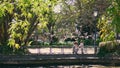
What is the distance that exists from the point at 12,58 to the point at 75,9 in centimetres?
3405

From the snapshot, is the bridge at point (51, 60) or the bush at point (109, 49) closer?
the bridge at point (51, 60)

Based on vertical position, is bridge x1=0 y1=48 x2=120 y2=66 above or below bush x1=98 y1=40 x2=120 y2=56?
below

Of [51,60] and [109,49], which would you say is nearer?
[51,60]

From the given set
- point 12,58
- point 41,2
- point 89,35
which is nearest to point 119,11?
point 41,2

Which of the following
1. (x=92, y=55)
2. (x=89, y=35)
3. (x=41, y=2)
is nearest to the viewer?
(x=41, y=2)

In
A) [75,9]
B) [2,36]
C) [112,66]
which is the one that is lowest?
[112,66]

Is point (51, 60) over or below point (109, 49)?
below

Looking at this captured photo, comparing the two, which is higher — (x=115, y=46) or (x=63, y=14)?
(x=63, y=14)

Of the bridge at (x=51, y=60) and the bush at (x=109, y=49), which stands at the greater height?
the bush at (x=109, y=49)

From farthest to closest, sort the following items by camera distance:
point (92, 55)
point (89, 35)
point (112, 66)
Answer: point (89, 35)
point (92, 55)
point (112, 66)

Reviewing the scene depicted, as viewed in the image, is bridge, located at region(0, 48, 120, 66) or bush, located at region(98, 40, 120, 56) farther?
bush, located at region(98, 40, 120, 56)

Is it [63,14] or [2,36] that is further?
[63,14]

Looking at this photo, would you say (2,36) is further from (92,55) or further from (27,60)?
(92,55)

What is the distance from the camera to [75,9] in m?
61.6
